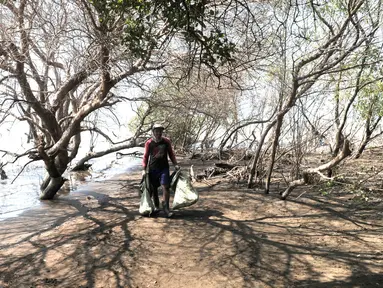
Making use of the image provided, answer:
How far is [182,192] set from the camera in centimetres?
756

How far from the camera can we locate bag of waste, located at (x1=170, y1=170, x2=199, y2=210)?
7504 millimetres

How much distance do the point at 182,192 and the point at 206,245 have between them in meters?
2.03

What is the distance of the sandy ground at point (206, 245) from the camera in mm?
4539

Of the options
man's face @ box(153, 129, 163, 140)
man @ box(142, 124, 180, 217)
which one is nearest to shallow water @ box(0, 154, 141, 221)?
man @ box(142, 124, 180, 217)

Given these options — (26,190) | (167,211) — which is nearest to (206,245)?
(167,211)

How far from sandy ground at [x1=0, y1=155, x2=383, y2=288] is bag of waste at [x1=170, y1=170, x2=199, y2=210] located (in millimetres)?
245

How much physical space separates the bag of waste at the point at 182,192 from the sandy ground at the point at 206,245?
9.6 inches

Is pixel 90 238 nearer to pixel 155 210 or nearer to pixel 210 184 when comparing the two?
pixel 155 210

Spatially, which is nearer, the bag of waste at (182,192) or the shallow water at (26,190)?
the bag of waste at (182,192)

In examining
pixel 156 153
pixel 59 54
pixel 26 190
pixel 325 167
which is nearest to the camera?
pixel 325 167

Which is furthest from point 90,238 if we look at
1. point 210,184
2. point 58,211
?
point 210,184

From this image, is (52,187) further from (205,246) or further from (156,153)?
(205,246)

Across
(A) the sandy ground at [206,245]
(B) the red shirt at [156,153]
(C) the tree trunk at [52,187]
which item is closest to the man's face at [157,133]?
(B) the red shirt at [156,153]

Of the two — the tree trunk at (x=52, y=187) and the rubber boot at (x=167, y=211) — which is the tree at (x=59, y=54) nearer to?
the tree trunk at (x=52, y=187)
